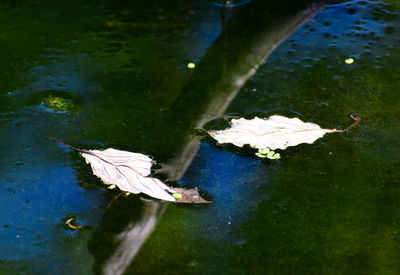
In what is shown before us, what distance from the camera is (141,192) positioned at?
1.42m

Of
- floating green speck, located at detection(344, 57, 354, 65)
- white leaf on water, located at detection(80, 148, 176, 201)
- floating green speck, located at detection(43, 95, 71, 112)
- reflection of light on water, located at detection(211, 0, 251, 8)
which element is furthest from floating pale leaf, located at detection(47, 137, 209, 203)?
reflection of light on water, located at detection(211, 0, 251, 8)

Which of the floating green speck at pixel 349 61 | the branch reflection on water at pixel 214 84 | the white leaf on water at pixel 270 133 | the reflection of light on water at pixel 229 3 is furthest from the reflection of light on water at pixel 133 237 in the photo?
the reflection of light on water at pixel 229 3

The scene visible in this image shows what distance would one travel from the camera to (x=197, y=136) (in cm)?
162

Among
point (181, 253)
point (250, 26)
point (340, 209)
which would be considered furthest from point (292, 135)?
point (250, 26)

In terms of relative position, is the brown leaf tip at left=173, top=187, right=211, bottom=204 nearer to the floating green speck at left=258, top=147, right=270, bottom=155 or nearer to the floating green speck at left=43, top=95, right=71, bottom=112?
the floating green speck at left=258, top=147, right=270, bottom=155

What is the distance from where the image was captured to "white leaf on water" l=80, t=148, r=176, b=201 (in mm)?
1415

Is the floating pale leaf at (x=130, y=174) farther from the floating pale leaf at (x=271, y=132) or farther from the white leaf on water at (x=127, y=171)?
the floating pale leaf at (x=271, y=132)

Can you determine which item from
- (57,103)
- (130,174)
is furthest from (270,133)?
(57,103)

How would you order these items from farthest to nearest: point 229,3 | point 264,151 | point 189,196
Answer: point 229,3 → point 264,151 → point 189,196

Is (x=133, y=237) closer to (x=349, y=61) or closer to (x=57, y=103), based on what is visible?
(x=57, y=103)

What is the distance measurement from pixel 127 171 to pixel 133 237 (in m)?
0.24

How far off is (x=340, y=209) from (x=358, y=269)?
0.20m

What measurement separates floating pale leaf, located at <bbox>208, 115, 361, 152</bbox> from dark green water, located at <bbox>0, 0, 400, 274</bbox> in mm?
38

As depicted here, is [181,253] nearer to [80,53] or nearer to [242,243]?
[242,243]
